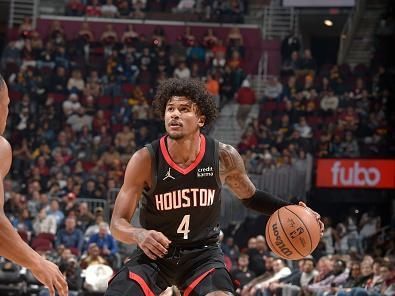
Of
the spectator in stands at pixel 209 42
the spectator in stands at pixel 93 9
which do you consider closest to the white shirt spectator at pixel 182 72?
the spectator in stands at pixel 209 42

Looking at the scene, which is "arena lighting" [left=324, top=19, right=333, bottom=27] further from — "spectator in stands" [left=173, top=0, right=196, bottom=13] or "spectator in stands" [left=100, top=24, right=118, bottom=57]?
"spectator in stands" [left=100, top=24, right=118, bottom=57]

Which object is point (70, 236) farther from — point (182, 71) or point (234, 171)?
point (234, 171)

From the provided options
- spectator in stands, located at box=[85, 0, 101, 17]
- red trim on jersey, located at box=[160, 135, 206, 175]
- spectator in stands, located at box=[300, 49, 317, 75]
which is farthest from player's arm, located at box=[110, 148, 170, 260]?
spectator in stands, located at box=[85, 0, 101, 17]

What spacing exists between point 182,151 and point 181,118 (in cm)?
23

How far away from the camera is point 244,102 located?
2169 cm

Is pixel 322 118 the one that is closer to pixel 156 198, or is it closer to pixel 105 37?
pixel 105 37

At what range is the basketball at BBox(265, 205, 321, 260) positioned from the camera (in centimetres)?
653

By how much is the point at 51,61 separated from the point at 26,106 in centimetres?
189

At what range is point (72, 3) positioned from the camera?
2520 centimetres

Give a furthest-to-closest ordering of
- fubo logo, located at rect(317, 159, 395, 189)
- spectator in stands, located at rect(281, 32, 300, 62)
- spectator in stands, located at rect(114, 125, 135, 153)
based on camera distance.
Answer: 1. spectator in stands, located at rect(281, 32, 300, 62)
2. spectator in stands, located at rect(114, 125, 135, 153)
3. fubo logo, located at rect(317, 159, 395, 189)

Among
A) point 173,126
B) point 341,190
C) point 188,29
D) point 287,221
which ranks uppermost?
point 188,29

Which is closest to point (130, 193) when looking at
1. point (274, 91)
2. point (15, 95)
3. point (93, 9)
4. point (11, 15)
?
point (274, 91)

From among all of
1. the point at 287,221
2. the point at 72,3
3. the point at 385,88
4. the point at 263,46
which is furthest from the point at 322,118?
the point at 287,221

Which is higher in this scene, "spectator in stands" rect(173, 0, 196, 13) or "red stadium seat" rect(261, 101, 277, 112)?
"spectator in stands" rect(173, 0, 196, 13)
